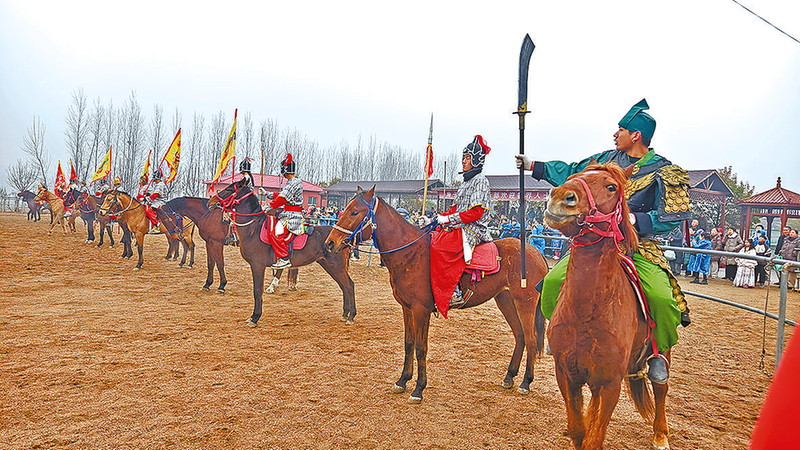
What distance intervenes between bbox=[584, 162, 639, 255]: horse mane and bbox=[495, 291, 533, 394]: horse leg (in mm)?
2214

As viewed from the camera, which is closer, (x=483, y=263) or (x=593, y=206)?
(x=593, y=206)

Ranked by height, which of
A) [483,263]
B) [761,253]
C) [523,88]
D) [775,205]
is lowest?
[761,253]

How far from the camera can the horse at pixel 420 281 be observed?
4406 millimetres

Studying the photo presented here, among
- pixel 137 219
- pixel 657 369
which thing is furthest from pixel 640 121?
pixel 137 219

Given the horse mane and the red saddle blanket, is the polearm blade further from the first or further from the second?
the red saddle blanket

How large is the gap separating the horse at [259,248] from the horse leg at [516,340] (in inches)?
130

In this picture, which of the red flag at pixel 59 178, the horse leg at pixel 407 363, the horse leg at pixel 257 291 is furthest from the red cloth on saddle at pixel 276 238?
the red flag at pixel 59 178

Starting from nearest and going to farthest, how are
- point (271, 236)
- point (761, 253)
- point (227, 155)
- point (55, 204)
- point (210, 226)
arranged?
1. point (271, 236)
2. point (210, 226)
3. point (227, 155)
4. point (761, 253)
5. point (55, 204)

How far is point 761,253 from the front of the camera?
12609 mm

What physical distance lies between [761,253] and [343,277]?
42.9 feet

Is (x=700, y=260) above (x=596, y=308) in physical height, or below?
below

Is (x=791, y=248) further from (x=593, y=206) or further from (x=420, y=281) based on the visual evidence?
(x=593, y=206)

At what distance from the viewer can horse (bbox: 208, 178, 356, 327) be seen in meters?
7.34

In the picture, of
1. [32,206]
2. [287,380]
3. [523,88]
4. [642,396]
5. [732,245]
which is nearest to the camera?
[642,396]
